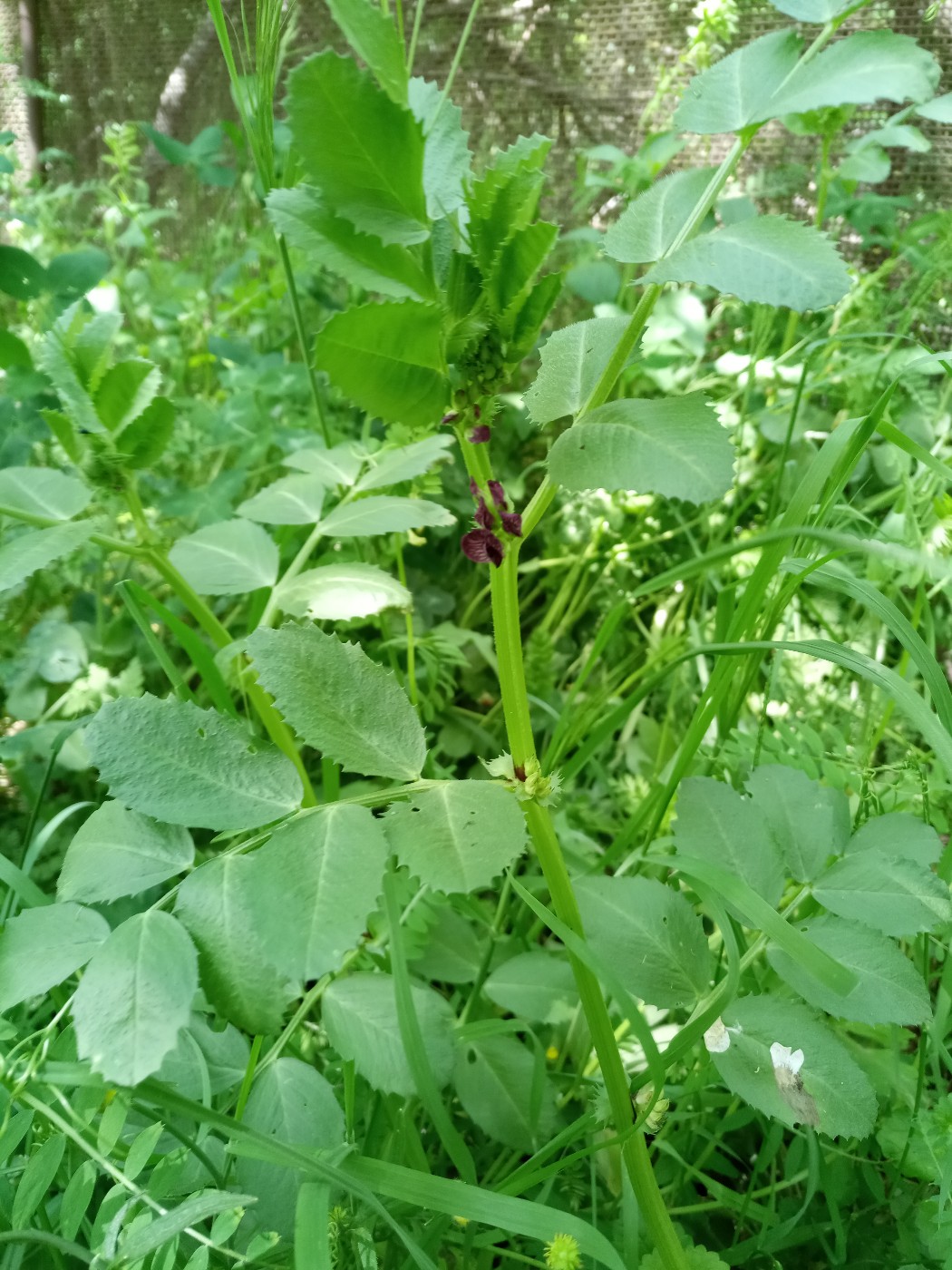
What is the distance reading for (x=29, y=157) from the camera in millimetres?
2010

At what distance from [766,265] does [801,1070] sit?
1.30 feet

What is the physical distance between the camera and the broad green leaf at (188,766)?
422mm

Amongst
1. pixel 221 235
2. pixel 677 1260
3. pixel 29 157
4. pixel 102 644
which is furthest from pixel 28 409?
pixel 29 157

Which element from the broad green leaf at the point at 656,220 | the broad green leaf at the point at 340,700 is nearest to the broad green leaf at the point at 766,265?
the broad green leaf at the point at 656,220

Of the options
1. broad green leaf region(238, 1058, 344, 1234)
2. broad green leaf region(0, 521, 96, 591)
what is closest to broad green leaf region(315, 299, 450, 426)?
broad green leaf region(0, 521, 96, 591)

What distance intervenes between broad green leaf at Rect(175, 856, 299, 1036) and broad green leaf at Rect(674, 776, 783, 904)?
0.79 ft

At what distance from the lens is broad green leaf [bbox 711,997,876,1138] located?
1.40 feet

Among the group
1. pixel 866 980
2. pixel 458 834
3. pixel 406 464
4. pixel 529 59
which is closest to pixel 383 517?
pixel 406 464

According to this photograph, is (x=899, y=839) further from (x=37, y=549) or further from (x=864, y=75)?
(x=37, y=549)

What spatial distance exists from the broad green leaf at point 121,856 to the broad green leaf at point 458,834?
121 millimetres

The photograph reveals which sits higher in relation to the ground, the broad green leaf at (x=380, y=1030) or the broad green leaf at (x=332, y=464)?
the broad green leaf at (x=332, y=464)

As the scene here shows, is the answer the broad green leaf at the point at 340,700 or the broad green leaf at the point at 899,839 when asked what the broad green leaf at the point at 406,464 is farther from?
the broad green leaf at the point at 899,839

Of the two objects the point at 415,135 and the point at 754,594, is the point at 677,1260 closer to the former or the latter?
the point at 754,594

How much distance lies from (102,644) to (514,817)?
34.5 inches
